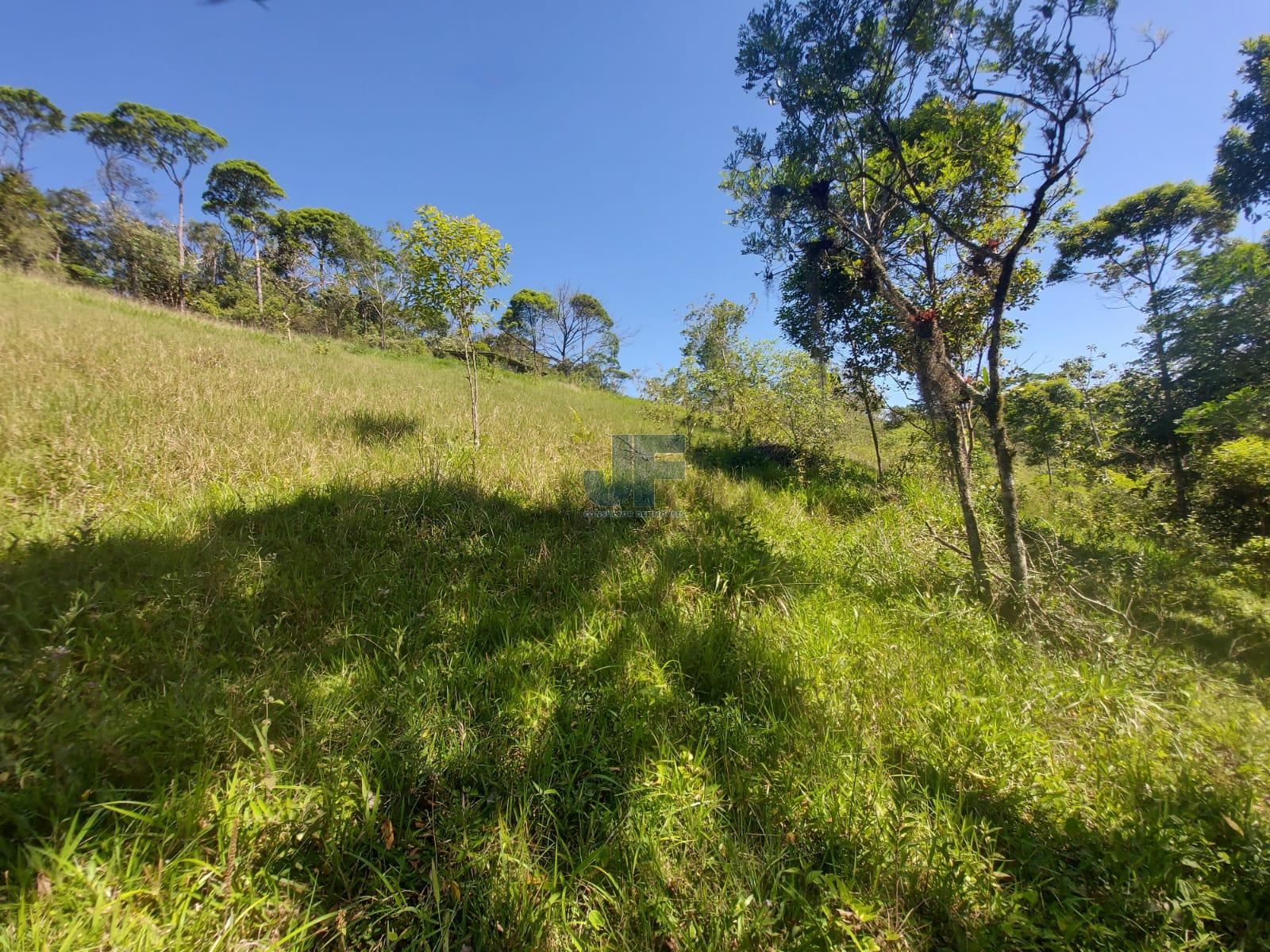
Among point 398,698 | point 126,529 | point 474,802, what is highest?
point 126,529

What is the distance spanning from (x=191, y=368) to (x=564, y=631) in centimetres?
622

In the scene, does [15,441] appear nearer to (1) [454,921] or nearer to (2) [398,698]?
(2) [398,698]

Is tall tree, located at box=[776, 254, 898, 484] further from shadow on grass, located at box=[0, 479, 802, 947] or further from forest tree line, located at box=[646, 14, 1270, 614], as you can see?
shadow on grass, located at box=[0, 479, 802, 947]

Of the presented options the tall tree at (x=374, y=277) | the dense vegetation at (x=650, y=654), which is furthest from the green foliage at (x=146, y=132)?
the dense vegetation at (x=650, y=654)

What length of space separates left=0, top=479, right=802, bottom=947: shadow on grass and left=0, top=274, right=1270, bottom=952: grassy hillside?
0.6 inches

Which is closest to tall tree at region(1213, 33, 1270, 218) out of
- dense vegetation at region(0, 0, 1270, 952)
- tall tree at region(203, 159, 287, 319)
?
dense vegetation at region(0, 0, 1270, 952)

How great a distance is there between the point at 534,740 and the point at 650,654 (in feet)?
2.48

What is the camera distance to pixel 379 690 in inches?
70.5

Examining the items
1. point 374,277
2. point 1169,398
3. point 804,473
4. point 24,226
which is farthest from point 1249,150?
point 24,226

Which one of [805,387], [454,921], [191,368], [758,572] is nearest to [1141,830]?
[758,572]

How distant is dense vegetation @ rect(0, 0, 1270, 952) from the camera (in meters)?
1.22

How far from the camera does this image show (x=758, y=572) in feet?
10.2

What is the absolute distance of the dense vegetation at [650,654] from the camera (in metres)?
1.22

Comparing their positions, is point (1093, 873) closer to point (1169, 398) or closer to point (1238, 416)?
point (1238, 416)
